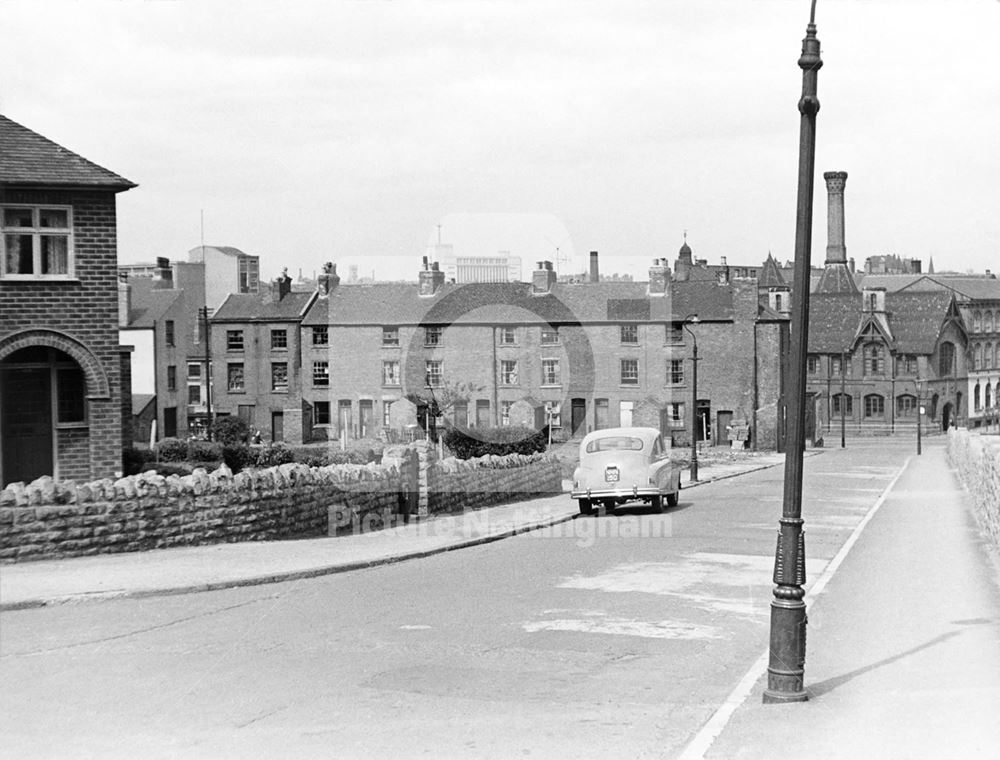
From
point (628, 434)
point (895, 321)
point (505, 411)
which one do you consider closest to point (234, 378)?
point (505, 411)

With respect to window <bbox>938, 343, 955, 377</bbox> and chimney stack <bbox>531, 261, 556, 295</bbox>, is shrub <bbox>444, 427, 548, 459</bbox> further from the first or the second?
window <bbox>938, 343, 955, 377</bbox>

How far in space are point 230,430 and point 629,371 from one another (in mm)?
22742

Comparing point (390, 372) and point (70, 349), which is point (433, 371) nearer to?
point (390, 372)

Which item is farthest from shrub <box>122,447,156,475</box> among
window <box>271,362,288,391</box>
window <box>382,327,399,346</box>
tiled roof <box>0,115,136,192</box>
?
window <box>271,362,288,391</box>

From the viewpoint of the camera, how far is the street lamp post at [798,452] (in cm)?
901

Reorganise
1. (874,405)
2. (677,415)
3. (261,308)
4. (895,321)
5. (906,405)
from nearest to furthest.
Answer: (261,308), (677,415), (906,405), (874,405), (895,321)

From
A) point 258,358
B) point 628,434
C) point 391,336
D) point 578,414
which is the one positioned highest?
point 391,336

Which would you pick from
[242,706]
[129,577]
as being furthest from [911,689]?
[129,577]

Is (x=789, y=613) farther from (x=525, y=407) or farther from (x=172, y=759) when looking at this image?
(x=525, y=407)

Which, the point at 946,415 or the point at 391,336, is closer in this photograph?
the point at 391,336

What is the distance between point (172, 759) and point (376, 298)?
57651mm

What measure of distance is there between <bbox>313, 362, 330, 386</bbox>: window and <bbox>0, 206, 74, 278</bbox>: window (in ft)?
133

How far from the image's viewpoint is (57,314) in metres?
23.2

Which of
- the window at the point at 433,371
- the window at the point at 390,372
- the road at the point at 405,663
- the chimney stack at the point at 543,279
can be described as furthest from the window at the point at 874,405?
the road at the point at 405,663
